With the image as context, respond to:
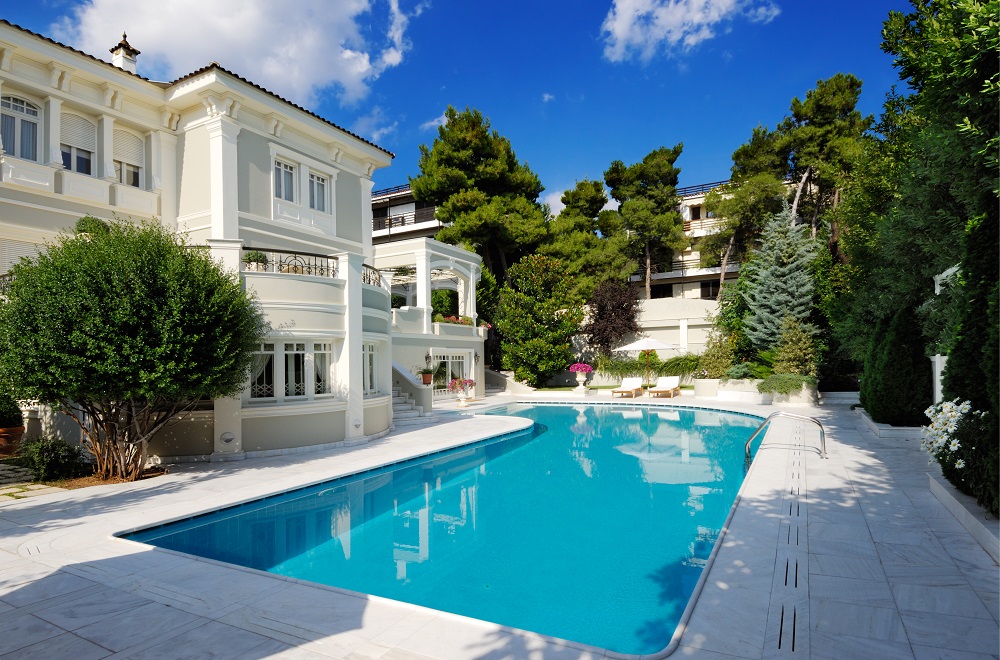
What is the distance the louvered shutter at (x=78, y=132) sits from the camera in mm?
14156

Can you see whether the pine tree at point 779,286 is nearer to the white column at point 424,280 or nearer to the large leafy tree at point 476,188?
the large leafy tree at point 476,188

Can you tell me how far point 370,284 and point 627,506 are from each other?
9269mm

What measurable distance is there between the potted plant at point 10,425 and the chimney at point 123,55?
A: 10.1 metres

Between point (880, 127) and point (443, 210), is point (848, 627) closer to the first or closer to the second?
point (880, 127)

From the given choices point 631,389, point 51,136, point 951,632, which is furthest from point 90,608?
point 631,389

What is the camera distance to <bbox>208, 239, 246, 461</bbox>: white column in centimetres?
1206

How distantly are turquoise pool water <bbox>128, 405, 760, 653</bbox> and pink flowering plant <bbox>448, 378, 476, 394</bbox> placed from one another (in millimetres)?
11650

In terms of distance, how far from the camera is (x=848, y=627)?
14.2 feet

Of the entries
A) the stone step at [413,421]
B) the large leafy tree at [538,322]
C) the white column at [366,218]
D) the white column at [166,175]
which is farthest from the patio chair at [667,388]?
the white column at [166,175]

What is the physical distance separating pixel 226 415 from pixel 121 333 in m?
3.37

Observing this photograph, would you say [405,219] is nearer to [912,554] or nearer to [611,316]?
[611,316]

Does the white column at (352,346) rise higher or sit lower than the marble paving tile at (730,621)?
higher

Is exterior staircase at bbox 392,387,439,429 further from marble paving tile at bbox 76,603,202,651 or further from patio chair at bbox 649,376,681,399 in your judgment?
marble paving tile at bbox 76,603,202,651

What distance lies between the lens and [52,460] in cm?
1049
